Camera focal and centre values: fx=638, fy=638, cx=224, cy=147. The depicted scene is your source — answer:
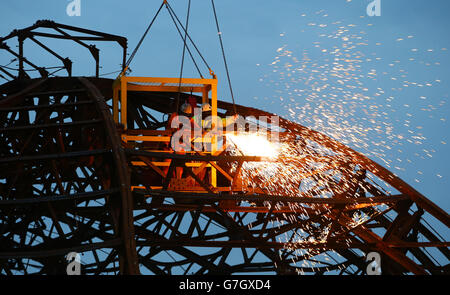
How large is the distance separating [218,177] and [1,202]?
820 centimetres

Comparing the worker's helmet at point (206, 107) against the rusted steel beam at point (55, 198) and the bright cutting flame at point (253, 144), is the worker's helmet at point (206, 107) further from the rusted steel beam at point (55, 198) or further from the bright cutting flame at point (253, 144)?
the rusted steel beam at point (55, 198)

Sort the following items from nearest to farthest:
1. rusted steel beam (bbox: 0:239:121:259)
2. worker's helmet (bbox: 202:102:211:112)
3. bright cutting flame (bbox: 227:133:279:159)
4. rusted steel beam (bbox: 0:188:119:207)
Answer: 1. rusted steel beam (bbox: 0:239:121:259)
2. rusted steel beam (bbox: 0:188:119:207)
3. worker's helmet (bbox: 202:102:211:112)
4. bright cutting flame (bbox: 227:133:279:159)

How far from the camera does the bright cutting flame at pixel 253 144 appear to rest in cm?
1948

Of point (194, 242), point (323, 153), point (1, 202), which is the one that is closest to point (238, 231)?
point (194, 242)

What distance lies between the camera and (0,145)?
20875 mm

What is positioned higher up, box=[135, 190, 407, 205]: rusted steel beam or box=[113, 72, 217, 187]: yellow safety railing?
box=[113, 72, 217, 187]: yellow safety railing

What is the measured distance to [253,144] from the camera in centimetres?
2016

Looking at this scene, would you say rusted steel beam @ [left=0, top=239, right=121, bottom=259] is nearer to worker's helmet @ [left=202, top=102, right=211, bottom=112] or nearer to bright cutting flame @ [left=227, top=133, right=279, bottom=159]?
worker's helmet @ [left=202, top=102, right=211, bottom=112]

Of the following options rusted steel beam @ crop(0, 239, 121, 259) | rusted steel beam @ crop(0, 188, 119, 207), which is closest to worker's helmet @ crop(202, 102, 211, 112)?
rusted steel beam @ crop(0, 188, 119, 207)

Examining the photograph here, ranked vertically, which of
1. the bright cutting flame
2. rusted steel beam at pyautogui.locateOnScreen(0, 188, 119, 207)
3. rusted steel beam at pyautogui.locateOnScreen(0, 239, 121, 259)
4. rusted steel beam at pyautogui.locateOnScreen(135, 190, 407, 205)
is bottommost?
rusted steel beam at pyautogui.locateOnScreen(0, 239, 121, 259)

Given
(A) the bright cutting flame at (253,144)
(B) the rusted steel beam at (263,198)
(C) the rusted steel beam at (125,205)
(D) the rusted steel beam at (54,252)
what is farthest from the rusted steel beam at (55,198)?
(A) the bright cutting flame at (253,144)

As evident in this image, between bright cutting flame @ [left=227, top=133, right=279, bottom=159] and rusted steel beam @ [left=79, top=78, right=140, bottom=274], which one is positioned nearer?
rusted steel beam @ [left=79, top=78, right=140, bottom=274]

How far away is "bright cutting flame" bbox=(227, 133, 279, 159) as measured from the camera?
19484mm
